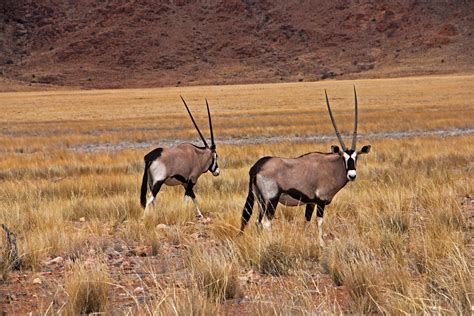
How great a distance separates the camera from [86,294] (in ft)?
16.7

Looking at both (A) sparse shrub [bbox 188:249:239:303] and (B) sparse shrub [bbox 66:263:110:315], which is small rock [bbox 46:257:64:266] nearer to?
(B) sparse shrub [bbox 66:263:110:315]

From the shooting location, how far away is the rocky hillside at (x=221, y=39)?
107375 millimetres

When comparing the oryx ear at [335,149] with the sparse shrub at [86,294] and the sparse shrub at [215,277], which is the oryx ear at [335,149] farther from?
the sparse shrub at [86,294]

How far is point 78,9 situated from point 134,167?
114006mm

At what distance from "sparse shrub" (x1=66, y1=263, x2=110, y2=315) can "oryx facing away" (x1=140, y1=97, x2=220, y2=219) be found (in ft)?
13.1

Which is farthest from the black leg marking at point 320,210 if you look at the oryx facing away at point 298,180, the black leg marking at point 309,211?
the black leg marking at point 309,211

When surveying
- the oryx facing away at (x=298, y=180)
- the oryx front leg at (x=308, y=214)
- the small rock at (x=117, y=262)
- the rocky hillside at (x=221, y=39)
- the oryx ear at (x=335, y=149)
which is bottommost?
the small rock at (x=117, y=262)

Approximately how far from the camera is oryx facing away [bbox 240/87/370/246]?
7.27 m

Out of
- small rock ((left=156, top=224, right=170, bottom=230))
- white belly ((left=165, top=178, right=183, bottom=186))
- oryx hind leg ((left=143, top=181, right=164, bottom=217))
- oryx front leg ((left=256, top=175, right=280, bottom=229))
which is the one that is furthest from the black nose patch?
white belly ((left=165, top=178, right=183, bottom=186))

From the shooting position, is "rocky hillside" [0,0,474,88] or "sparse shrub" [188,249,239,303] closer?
"sparse shrub" [188,249,239,303]

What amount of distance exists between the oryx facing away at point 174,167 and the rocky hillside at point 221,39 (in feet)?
304

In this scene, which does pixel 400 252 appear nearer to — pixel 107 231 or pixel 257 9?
pixel 107 231

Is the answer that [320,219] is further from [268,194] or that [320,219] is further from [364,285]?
[364,285]

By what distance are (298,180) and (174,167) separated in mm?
3063
